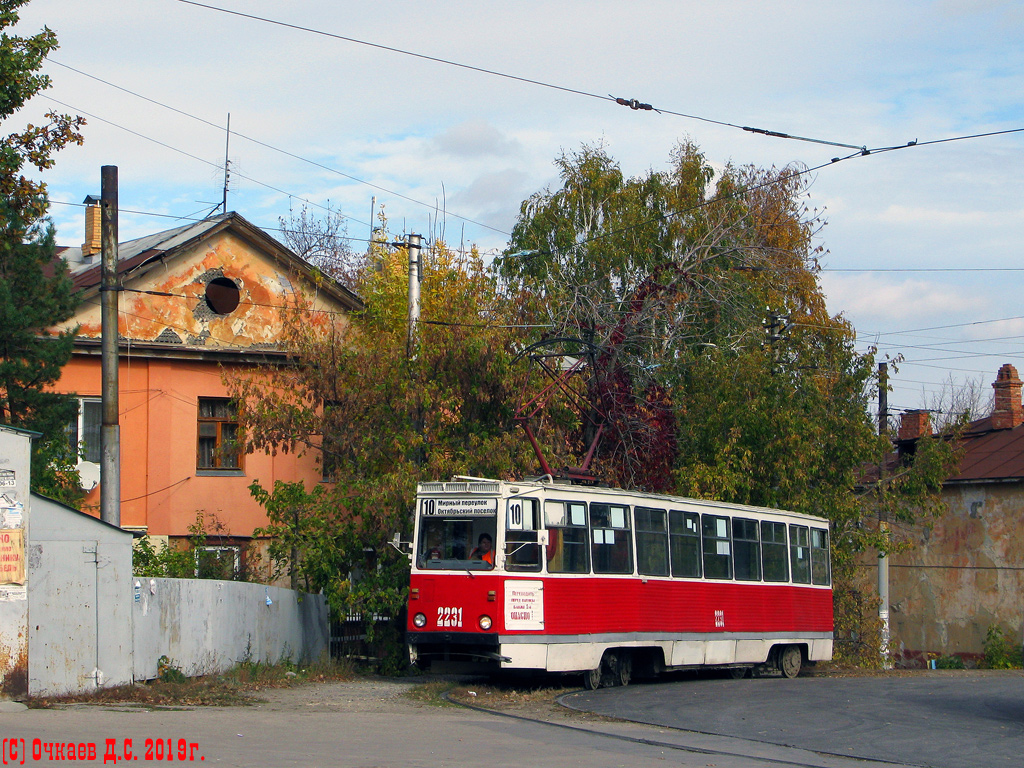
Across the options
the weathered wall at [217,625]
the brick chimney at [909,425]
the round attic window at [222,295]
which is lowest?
the weathered wall at [217,625]

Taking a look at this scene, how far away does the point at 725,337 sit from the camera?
32.3m

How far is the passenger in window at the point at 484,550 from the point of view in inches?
632

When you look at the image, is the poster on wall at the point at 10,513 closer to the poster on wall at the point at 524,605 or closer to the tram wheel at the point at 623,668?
the poster on wall at the point at 524,605

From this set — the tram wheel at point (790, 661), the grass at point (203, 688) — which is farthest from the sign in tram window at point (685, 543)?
the grass at point (203, 688)

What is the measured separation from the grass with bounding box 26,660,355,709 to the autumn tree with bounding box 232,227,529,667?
163 centimetres

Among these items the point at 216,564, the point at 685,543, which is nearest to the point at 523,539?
the point at 685,543

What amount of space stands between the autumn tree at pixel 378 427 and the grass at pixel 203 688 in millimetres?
1627

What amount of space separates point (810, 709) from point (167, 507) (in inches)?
624

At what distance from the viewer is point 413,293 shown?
20.9 m

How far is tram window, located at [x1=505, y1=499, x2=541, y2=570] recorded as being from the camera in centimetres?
1603

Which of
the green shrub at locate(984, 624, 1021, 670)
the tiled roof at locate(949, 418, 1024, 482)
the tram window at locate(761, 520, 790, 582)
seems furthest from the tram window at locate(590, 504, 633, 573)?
the tiled roof at locate(949, 418, 1024, 482)

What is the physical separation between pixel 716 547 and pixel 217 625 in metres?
7.97

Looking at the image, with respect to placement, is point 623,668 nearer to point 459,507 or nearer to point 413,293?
point 459,507

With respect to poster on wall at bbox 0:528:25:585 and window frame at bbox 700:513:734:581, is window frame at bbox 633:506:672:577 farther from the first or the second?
poster on wall at bbox 0:528:25:585
